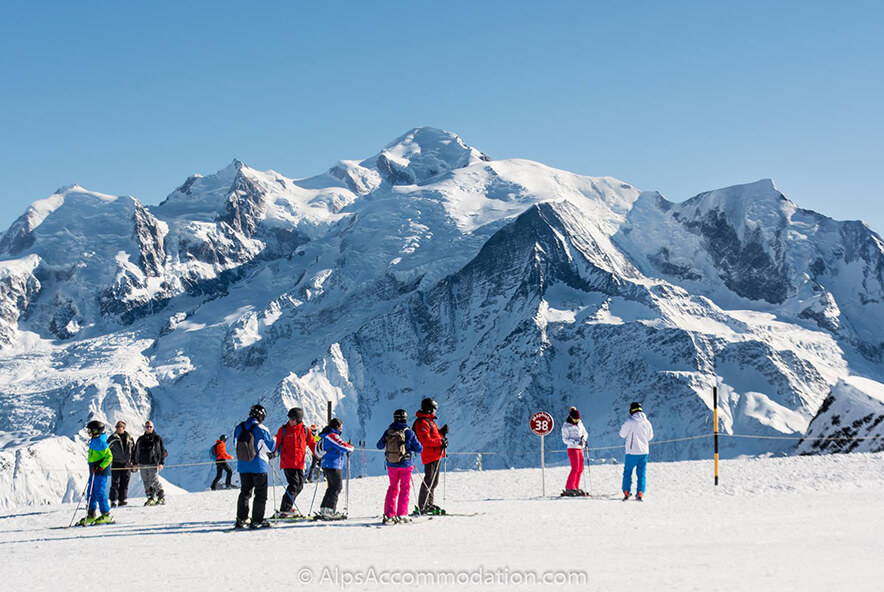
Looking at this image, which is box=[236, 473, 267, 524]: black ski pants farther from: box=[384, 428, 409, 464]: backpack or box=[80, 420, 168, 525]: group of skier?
box=[80, 420, 168, 525]: group of skier

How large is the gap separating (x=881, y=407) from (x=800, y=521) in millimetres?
31453

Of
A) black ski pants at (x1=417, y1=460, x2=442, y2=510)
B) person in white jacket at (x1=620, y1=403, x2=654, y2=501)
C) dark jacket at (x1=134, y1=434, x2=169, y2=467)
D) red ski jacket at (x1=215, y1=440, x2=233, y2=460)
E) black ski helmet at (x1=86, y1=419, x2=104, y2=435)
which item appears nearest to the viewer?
black ski pants at (x1=417, y1=460, x2=442, y2=510)

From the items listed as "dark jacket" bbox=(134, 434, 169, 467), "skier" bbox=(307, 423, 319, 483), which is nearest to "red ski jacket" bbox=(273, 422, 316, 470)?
"skier" bbox=(307, 423, 319, 483)

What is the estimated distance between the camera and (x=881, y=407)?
43.2 m

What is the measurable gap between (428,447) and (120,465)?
10.4m

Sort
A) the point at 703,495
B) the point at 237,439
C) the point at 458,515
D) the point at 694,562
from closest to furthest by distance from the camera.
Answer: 1. the point at 694,562
2. the point at 237,439
3. the point at 458,515
4. the point at 703,495

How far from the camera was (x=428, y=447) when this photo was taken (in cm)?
1819

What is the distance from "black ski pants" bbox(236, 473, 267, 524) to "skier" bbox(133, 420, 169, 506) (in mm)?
8759

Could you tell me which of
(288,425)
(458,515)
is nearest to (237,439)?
(288,425)

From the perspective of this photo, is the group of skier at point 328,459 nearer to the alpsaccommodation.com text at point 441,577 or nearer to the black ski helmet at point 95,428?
the black ski helmet at point 95,428

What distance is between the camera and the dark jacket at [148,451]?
25.7 metres

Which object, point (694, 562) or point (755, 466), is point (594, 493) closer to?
point (755, 466)

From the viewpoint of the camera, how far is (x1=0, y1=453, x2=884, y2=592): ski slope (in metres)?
11.5

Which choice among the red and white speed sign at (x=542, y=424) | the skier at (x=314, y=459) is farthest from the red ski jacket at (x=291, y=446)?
the red and white speed sign at (x=542, y=424)
